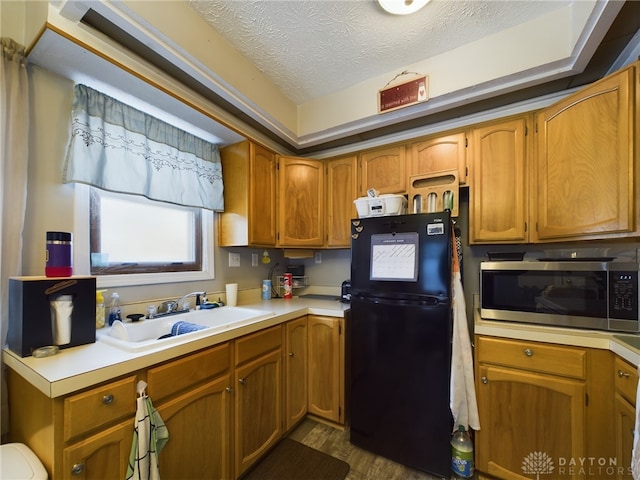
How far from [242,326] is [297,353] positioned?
63 cm

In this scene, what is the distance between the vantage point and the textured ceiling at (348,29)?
1.45 meters

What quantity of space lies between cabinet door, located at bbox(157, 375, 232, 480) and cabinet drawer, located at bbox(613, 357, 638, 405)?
1773 millimetres

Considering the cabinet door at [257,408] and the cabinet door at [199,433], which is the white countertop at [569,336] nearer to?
the cabinet door at [257,408]

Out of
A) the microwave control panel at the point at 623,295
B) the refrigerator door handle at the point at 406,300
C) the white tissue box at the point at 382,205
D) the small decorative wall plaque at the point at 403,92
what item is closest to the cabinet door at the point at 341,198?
the white tissue box at the point at 382,205

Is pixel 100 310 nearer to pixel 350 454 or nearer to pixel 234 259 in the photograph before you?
pixel 234 259

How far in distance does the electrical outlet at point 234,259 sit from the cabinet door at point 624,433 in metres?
2.36

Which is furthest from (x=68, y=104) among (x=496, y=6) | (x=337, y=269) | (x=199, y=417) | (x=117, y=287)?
(x=496, y=6)

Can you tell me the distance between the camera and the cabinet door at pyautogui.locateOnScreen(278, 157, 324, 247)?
229 centimetres

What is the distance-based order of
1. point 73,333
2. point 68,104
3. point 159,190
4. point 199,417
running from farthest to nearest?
point 159,190
point 68,104
point 199,417
point 73,333

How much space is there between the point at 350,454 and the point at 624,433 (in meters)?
1.36

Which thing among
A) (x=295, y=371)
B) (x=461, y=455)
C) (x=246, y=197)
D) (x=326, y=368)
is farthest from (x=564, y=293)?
(x=246, y=197)

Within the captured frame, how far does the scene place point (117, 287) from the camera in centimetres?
151

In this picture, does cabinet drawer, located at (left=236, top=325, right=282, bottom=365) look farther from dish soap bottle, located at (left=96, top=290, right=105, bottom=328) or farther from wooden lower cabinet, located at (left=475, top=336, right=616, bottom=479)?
wooden lower cabinet, located at (left=475, top=336, right=616, bottom=479)

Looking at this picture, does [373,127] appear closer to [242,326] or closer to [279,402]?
[242,326]
